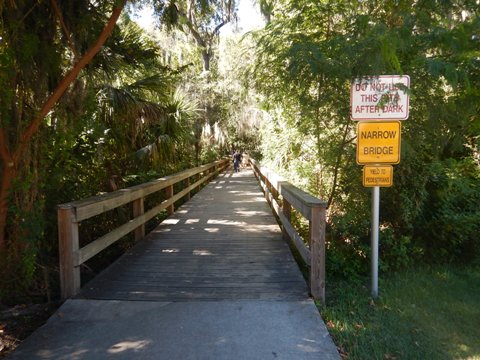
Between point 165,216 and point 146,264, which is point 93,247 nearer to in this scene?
point 146,264

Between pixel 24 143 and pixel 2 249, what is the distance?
119 cm

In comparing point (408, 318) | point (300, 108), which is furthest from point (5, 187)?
point (408, 318)

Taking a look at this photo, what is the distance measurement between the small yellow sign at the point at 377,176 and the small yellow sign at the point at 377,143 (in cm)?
8

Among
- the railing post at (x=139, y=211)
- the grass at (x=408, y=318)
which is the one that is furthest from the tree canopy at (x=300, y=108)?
the railing post at (x=139, y=211)

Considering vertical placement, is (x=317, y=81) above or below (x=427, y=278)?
above

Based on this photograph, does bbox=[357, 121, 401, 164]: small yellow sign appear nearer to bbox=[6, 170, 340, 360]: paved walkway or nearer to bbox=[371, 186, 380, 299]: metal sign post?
bbox=[371, 186, 380, 299]: metal sign post

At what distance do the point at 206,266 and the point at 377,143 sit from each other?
271cm

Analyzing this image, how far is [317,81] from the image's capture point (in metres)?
5.66

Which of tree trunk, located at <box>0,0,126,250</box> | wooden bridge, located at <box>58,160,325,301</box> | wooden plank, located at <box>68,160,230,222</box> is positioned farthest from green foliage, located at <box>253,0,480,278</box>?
tree trunk, located at <box>0,0,126,250</box>

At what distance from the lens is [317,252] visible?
4.36 m

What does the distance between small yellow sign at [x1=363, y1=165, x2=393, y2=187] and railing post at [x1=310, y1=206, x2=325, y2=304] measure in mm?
820

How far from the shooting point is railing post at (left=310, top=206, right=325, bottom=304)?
171 inches

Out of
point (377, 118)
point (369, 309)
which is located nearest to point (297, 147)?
point (377, 118)

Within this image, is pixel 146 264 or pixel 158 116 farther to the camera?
pixel 158 116
